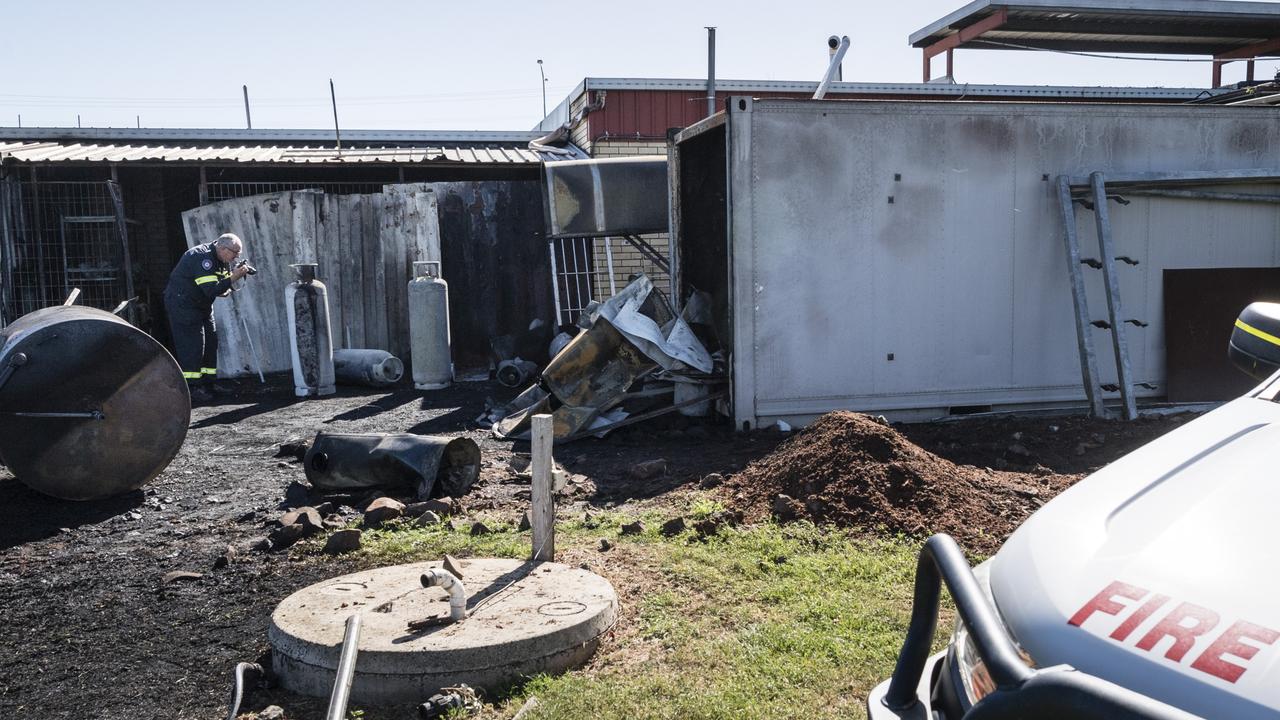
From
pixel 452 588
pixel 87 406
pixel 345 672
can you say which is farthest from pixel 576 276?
pixel 345 672

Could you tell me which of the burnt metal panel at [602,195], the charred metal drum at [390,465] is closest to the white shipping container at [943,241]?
the burnt metal panel at [602,195]

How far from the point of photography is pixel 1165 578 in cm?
163

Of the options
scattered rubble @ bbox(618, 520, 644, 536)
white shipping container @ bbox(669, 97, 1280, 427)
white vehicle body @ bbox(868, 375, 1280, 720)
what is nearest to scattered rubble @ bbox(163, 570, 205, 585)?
scattered rubble @ bbox(618, 520, 644, 536)

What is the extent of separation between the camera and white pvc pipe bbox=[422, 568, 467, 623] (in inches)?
155

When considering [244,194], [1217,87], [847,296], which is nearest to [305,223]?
[244,194]

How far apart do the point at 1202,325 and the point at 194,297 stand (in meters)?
10.7

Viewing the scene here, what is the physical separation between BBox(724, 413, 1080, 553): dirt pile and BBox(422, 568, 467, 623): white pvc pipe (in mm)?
2327

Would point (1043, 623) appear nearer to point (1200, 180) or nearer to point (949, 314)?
point (949, 314)

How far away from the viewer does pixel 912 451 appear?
615 cm

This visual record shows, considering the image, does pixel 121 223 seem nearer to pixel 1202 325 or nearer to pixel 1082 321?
pixel 1082 321

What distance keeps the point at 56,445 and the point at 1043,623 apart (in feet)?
22.5

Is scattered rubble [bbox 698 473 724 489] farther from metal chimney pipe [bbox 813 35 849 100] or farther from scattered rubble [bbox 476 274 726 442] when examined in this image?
metal chimney pipe [bbox 813 35 849 100]

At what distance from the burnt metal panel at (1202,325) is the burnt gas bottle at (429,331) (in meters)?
8.03

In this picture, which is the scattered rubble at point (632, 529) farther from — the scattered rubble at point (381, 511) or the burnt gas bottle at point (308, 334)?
the burnt gas bottle at point (308, 334)
